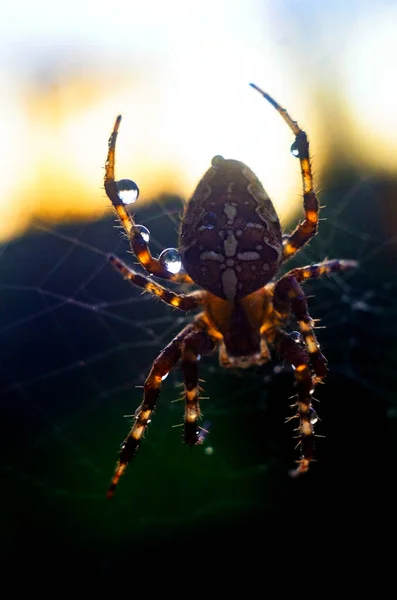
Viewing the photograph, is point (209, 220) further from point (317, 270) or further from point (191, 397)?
point (191, 397)

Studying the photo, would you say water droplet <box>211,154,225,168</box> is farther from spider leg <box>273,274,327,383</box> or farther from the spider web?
the spider web

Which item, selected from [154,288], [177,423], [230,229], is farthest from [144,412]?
[177,423]

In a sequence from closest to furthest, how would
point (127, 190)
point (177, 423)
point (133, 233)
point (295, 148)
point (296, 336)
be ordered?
1. point (295, 148)
2. point (127, 190)
3. point (133, 233)
4. point (296, 336)
5. point (177, 423)

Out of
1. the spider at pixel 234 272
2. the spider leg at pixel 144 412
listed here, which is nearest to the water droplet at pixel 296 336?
the spider at pixel 234 272

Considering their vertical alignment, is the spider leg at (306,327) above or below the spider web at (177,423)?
above

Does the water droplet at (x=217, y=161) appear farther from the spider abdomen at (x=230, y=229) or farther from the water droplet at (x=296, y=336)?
the water droplet at (x=296, y=336)

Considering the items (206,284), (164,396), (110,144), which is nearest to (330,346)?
(164,396)
